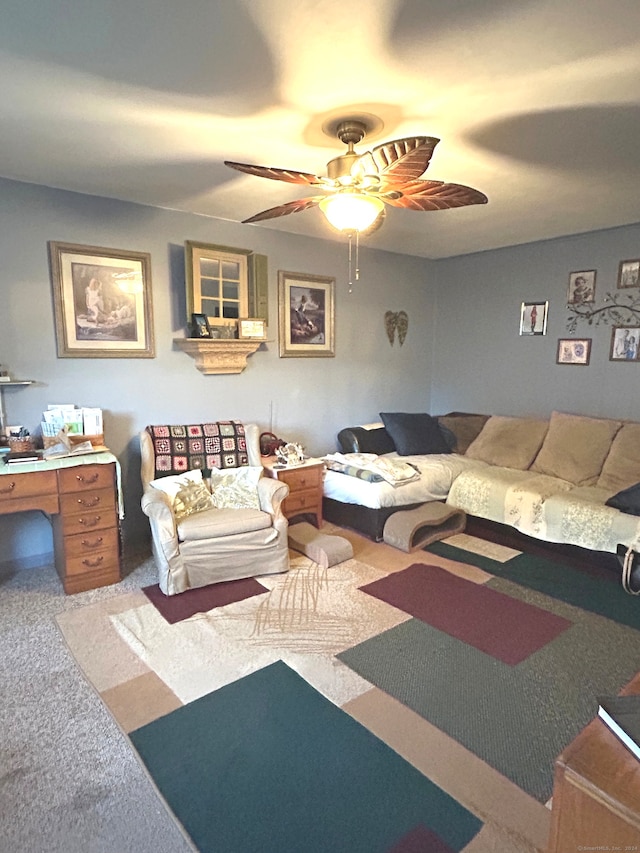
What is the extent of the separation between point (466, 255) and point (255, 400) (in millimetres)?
2711

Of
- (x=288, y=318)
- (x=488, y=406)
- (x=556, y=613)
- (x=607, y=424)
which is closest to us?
(x=556, y=613)

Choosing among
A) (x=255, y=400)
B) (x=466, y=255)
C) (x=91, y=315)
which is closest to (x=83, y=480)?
(x=91, y=315)

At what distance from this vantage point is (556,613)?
2.80 meters

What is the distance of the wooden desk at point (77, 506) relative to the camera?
2775mm

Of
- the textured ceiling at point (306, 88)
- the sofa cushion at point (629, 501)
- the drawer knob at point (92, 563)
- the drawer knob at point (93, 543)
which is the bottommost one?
the drawer knob at point (92, 563)

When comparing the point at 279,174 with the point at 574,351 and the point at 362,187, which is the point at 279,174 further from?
the point at 574,351

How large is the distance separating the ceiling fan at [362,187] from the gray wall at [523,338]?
259 centimetres

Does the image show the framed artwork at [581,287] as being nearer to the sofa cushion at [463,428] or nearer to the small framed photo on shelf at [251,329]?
the sofa cushion at [463,428]

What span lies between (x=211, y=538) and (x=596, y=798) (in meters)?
2.28

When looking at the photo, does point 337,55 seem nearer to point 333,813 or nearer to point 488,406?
point 333,813

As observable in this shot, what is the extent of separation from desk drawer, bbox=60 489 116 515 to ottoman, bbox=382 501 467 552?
6.41 feet

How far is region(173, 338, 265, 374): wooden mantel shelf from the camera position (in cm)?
370

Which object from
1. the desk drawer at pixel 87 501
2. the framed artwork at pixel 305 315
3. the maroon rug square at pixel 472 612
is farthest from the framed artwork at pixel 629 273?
the desk drawer at pixel 87 501

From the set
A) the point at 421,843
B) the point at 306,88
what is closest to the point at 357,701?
the point at 421,843
